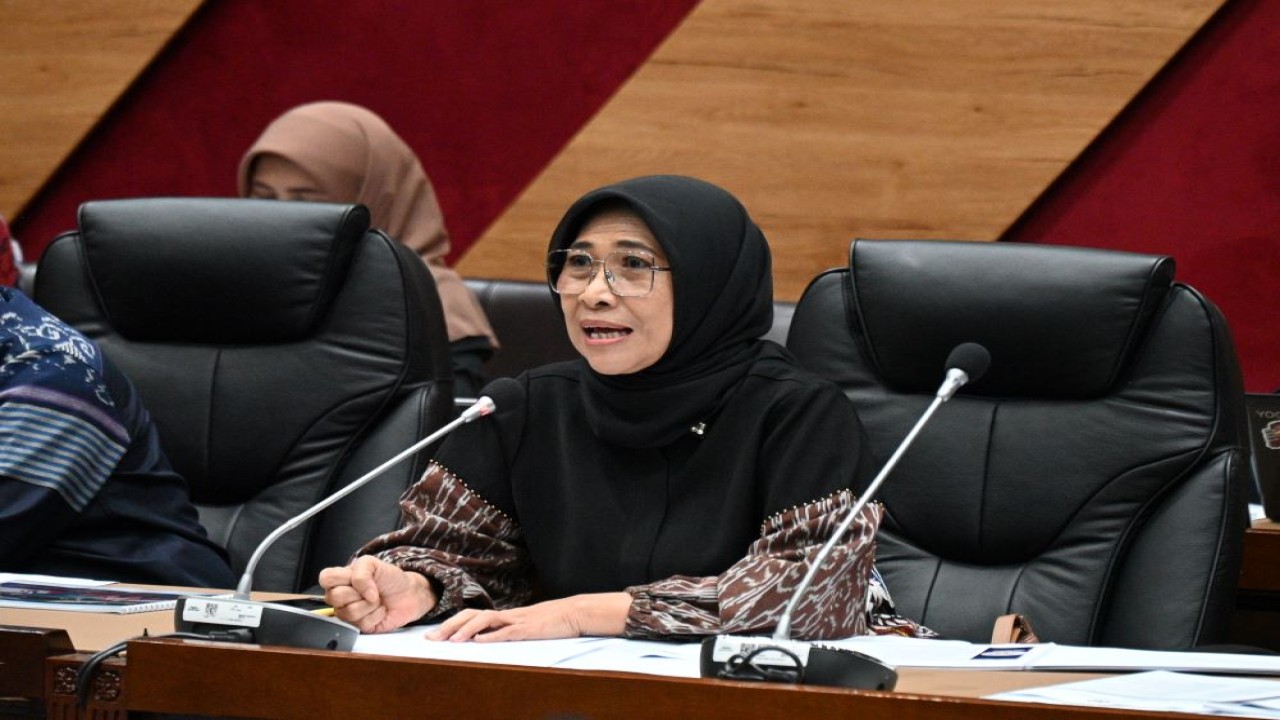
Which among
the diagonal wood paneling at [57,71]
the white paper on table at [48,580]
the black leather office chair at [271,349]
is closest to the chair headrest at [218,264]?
the black leather office chair at [271,349]

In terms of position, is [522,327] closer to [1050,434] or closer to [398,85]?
[398,85]

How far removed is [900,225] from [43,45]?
2324 millimetres

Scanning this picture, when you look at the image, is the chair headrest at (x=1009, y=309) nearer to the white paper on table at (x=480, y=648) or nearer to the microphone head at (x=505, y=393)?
the microphone head at (x=505, y=393)

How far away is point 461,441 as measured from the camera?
6.40 ft

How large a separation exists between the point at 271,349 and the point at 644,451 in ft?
2.92

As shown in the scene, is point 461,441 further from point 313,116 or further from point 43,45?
point 43,45

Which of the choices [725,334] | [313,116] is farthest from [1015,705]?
[313,116]

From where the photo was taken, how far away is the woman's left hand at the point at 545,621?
65.1 inches

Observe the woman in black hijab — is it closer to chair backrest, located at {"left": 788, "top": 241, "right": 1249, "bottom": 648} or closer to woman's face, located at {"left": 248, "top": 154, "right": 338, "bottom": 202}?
chair backrest, located at {"left": 788, "top": 241, "right": 1249, "bottom": 648}

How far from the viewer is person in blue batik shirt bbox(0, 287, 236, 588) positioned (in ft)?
6.93

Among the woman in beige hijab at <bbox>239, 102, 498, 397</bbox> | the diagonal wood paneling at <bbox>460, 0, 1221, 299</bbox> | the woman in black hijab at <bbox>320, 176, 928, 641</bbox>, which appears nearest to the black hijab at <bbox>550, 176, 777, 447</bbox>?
the woman in black hijab at <bbox>320, 176, 928, 641</bbox>

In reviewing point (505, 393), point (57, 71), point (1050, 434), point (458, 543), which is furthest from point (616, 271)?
point (57, 71)

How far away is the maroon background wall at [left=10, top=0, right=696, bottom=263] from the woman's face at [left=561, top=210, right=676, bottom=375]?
211cm

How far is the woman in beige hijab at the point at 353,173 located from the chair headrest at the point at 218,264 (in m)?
1.05
